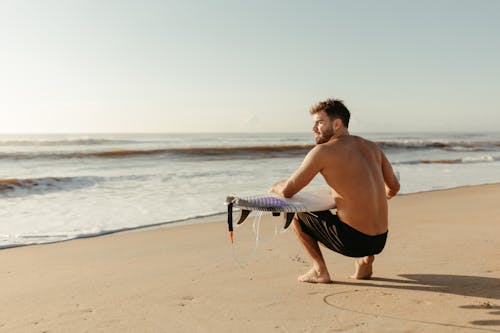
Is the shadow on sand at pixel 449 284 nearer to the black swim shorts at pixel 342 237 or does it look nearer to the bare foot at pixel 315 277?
the bare foot at pixel 315 277

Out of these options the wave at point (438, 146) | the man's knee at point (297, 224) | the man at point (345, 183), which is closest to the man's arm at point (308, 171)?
the man at point (345, 183)

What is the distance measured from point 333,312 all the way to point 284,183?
0.92m

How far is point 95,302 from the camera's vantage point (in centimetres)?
329

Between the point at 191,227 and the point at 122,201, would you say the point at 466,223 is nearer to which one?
the point at 191,227

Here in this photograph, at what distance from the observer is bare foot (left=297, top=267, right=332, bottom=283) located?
141 inches

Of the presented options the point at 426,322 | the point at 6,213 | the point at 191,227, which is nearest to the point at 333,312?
the point at 426,322

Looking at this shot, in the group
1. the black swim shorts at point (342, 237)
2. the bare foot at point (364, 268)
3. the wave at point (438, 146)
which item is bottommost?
the bare foot at point (364, 268)

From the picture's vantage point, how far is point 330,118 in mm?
3330

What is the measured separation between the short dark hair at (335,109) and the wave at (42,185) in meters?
8.76

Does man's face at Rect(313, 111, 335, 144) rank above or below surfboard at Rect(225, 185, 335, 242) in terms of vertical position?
above

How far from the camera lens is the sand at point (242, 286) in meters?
2.83

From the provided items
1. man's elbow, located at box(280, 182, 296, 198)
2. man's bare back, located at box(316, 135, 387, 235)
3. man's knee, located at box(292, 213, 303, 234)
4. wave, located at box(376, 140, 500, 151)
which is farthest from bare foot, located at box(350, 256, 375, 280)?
wave, located at box(376, 140, 500, 151)

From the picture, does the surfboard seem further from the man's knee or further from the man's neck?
the man's neck

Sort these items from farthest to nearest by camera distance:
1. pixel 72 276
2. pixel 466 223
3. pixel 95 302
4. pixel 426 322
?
1. pixel 466 223
2. pixel 72 276
3. pixel 95 302
4. pixel 426 322
